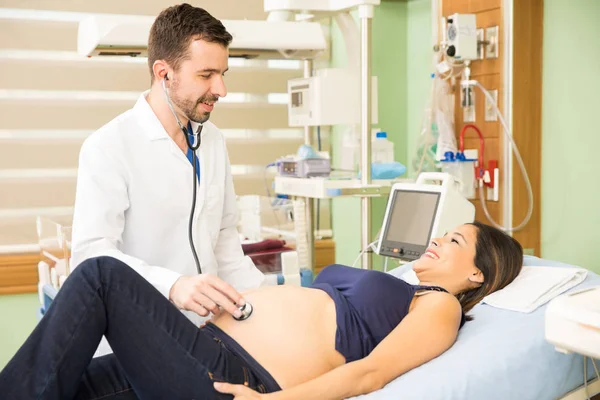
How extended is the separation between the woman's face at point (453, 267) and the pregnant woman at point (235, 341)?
13 cm

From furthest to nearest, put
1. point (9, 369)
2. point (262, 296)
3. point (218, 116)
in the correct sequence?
point (218, 116) < point (262, 296) < point (9, 369)

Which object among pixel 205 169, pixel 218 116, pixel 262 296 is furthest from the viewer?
pixel 218 116

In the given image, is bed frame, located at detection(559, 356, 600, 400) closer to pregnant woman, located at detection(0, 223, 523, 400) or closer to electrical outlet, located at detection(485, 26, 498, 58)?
pregnant woman, located at detection(0, 223, 523, 400)

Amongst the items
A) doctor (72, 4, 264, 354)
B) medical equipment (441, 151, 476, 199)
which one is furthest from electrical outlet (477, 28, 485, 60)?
doctor (72, 4, 264, 354)

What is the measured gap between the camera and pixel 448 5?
11.6 feet

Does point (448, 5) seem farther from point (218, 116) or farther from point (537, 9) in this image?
point (218, 116)

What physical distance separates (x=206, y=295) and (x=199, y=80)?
Result: 612mm

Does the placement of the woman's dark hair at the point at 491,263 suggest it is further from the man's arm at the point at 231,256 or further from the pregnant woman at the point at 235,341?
the man's arm at the point at 231,256

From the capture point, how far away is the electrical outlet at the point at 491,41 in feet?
10.7

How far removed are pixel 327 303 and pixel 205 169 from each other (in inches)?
21.9

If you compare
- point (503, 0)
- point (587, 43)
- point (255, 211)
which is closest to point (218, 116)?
point (255, 211)

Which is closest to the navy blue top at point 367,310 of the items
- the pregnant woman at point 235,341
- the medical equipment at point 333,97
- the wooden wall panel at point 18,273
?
the pregnant woman at point 235,341

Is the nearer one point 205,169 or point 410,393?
point 410,393

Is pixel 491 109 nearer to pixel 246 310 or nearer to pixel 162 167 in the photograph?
pixel 162 167
